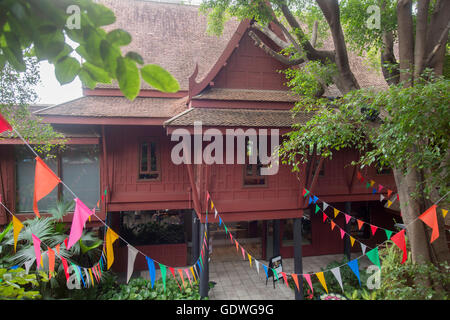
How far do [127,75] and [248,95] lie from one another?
740 centimetres

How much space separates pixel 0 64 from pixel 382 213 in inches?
606

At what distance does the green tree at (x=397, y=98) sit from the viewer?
4445 mm

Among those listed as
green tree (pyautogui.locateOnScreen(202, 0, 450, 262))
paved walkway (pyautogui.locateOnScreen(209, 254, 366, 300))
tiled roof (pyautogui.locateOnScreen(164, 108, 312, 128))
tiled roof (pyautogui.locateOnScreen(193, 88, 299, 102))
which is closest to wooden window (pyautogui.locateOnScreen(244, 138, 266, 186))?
tiled roof (pyautogui.locateOnScreen(164, 108, 312, 128))

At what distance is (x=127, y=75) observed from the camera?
145 cm

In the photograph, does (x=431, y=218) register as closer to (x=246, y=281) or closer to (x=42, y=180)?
(x=42, y=180)

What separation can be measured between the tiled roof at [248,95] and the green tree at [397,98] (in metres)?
0.92

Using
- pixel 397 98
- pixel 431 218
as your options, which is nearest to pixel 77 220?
pixel 397 98

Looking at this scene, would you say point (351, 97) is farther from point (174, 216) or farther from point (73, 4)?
point (174, 216)

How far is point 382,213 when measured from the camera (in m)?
13.2

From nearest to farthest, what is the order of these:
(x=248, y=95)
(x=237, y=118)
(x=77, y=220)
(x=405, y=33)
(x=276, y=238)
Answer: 1. (x=77, y=220)
2. (x=405, y=33)
3. (x=237, y=118)
4. (x=248, y=95)
5. (x=276, y=238)

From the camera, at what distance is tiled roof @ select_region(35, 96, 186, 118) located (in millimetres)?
8047

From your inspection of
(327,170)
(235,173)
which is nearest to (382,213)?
(327,170)

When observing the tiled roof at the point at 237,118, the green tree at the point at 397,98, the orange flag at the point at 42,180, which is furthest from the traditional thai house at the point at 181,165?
the orange flag at the point at 42,180

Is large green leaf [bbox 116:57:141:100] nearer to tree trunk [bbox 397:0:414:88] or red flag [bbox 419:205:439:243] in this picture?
red flag [bbox 419:205:439:243]
